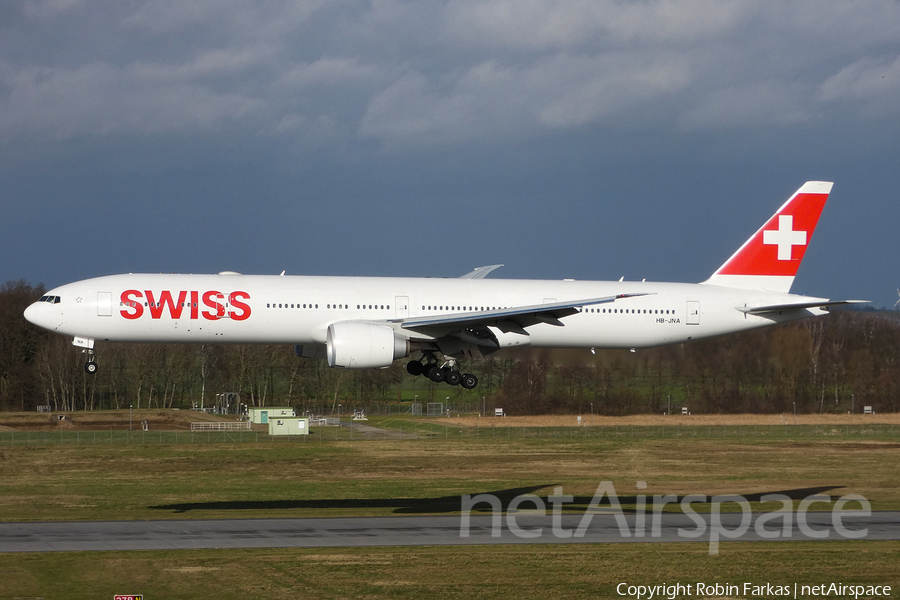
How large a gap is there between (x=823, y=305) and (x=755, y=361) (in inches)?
1169

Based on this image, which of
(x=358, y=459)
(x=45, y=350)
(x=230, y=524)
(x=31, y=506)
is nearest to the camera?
(x=230, y=524)

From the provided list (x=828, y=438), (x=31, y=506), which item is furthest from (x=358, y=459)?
(x=828, y=438)

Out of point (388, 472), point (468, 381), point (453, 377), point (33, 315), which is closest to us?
point (33, 315)

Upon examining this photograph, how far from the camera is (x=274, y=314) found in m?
40.1

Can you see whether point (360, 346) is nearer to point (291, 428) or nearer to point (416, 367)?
point (416, 367)

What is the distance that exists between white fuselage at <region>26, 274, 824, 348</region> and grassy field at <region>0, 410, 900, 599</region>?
7.25m

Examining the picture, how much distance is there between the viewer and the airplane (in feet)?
130

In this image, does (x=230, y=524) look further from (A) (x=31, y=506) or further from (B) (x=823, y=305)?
(B) (x=823, y=305)

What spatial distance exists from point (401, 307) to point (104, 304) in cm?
1145

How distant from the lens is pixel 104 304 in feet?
130

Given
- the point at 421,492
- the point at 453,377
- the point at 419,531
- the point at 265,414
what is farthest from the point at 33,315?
the point at 265,414

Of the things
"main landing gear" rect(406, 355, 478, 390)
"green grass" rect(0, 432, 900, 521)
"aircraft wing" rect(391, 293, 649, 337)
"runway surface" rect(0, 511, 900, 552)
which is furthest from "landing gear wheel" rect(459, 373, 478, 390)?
"runway surface" rect(0, 511, 900, 552)

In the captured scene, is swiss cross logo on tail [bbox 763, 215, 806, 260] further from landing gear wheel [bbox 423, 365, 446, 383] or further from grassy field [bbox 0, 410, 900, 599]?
landing gear wheel [bbox 423, 365, 446, 383]

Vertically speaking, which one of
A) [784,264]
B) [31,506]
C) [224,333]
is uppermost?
[784,264]
